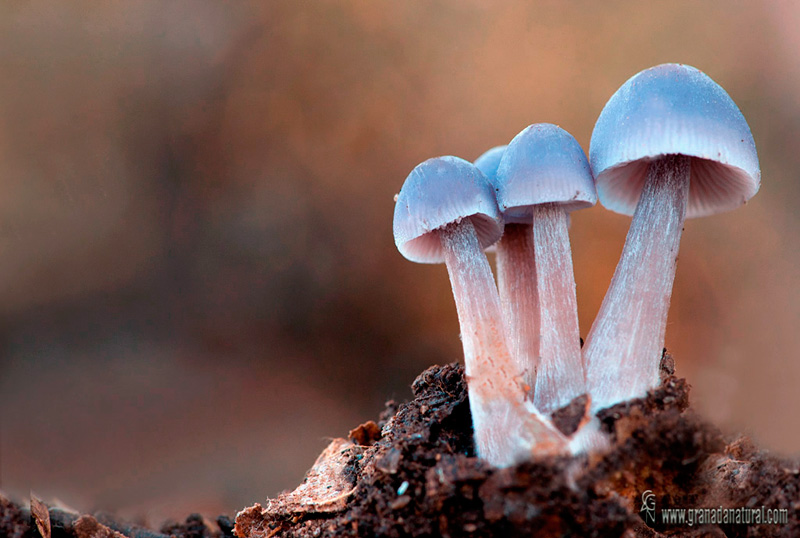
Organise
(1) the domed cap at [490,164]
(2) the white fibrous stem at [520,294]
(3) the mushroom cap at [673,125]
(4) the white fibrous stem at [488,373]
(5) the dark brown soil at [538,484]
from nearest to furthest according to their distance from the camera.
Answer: (5) the dark brown soil at [538,484] → (4) the white fibrous stem at [488,373] → (3) the mushroom cap at [673,125] → (2) the white fibrous stem at [520,294] → (1) the domed cap at [490,164]

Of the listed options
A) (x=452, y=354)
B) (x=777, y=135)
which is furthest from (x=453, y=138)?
(x=777, y=135)

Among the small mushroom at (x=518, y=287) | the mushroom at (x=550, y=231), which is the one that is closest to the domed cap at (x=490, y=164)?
the small mushroom at (x=518, y=287)

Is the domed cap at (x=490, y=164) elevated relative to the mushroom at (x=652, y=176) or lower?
elevated

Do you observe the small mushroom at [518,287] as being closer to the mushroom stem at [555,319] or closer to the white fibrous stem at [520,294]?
the white fibrous stem at [520,294]

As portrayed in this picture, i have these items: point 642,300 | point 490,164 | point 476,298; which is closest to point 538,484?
point 476,298

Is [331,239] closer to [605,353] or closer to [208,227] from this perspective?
[208,227]

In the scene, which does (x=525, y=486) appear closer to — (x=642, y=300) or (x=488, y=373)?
(x=488, y=373)

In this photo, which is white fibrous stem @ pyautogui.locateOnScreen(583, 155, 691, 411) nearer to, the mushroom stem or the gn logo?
the mushroom stem
